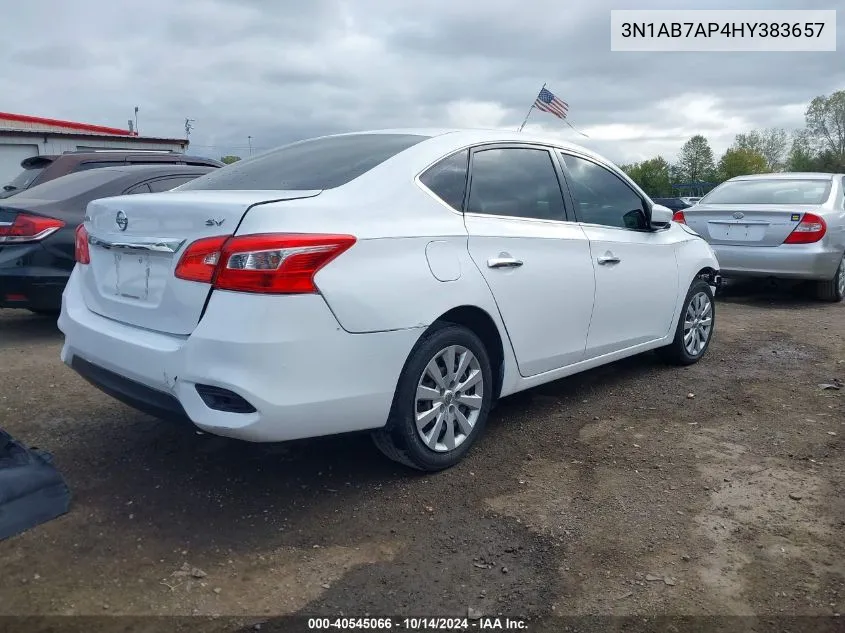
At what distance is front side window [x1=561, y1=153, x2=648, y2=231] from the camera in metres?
4.41

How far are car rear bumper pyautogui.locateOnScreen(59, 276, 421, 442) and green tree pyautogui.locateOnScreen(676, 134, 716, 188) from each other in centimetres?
8548

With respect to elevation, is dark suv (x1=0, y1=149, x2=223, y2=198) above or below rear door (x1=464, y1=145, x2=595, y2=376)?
above

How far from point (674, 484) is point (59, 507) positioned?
2700 millimetres

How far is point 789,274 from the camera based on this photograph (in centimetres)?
802

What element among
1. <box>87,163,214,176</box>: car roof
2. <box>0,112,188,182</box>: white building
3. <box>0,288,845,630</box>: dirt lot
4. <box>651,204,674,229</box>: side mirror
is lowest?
<box>0,288,845,630</box>: dirt lot

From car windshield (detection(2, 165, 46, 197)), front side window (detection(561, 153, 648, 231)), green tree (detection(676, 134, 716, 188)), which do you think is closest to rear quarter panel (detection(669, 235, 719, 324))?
front side window (detection(561, 153, 648, 231))

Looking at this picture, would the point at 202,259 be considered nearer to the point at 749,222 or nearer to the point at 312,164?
the point at 312,164

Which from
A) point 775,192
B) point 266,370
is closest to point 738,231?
point 775,192

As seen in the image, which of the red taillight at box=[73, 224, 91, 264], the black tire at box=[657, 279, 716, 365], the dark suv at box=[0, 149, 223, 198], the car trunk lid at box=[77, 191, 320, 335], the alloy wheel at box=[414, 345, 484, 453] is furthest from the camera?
the dark suv at box=[0, 149, 223, 198]

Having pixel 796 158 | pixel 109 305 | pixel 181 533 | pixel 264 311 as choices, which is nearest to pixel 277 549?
pixel 181 533

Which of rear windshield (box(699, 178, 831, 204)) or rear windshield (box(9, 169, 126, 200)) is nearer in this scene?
rear windshield (box(9, 169, 126, 200))

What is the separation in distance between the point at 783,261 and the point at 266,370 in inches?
271

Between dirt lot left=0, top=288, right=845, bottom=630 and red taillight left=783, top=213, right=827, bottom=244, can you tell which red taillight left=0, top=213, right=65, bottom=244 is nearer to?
dirt lot left=0, top=288, right=845, bottom=630

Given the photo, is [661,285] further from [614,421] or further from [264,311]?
[264,311]
